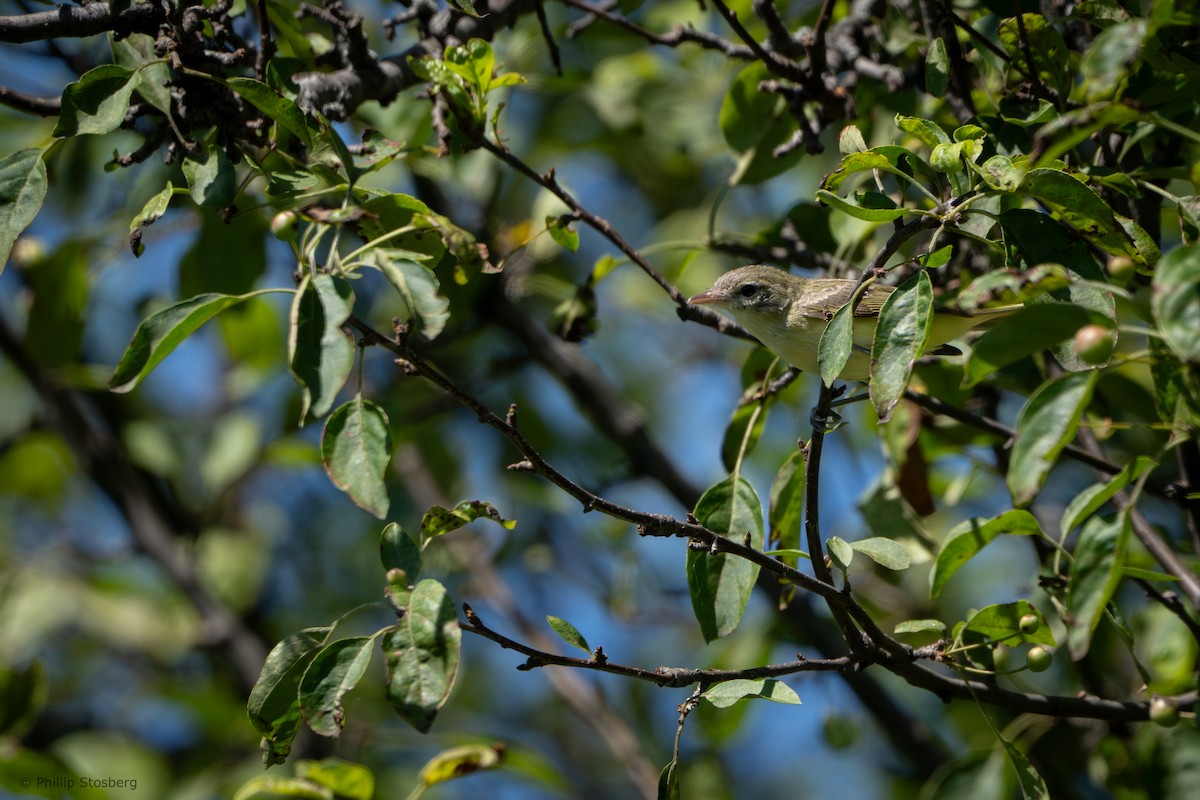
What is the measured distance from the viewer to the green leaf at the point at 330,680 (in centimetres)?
194

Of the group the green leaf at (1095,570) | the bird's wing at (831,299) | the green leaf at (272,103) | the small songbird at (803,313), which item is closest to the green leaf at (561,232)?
the small songbird at (803,313)

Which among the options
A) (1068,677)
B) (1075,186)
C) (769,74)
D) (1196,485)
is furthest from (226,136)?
(1068,677)

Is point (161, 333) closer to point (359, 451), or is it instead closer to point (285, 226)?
point (285, 226)

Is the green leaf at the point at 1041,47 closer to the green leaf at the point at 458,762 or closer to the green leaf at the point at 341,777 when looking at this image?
the green leaf at the point at 458,762

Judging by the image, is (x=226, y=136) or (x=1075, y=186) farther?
(x=226, y=136)

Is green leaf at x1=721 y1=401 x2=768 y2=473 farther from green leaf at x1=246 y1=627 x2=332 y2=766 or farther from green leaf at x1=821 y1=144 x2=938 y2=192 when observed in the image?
green leaf at x1=246 y1=627 x2=332 y2=766

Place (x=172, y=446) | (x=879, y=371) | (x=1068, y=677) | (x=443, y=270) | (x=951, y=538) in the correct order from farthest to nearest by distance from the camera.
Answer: (x=172, y=446) → (x=1068, y=677) → (x=443, y=270) → (x=951, y=538) → (x=879, y=371)

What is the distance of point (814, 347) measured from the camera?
3129mm

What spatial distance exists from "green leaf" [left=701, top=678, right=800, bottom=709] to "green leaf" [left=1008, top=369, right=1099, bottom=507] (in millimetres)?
654

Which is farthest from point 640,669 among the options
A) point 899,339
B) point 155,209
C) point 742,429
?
point 155,209

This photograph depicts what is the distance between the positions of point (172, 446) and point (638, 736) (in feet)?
9.85

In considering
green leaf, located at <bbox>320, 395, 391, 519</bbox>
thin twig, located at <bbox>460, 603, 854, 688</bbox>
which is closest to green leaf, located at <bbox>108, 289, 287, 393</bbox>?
green leaf, located at <bbox>320, 395, 391, 519</bbox>

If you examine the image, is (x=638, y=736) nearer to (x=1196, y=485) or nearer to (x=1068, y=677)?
(x=1068, y=677)

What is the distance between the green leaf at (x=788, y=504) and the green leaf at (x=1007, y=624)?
57 cm
